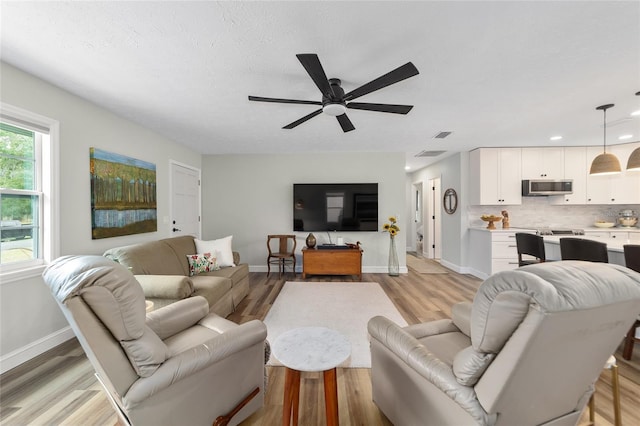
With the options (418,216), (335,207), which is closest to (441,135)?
(335,207)

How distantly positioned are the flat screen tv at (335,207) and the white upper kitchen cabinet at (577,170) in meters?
3.48

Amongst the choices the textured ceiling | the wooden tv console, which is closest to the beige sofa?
the wooden tv console

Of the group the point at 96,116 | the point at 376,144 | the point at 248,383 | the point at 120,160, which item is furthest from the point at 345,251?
the point at 96,116

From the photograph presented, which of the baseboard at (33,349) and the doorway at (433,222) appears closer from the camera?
the baseboard at (33,349)

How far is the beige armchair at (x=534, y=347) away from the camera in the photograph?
2.64 feet

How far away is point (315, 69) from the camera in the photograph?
162 cm

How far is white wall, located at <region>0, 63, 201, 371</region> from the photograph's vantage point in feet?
6.62

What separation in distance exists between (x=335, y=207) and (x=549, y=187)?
3854 millimetres

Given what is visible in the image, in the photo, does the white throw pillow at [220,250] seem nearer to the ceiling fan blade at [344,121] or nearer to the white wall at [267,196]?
the white wall at [267,196]

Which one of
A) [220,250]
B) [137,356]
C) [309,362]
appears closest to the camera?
[137,356]

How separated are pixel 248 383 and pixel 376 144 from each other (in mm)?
3980

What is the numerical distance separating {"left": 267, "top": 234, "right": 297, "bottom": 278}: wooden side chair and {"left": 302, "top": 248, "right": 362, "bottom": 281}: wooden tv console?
11.2 inches

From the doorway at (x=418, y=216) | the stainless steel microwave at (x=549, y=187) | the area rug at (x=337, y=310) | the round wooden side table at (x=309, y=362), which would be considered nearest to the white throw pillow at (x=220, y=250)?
the area rug at (x=337, y=310)

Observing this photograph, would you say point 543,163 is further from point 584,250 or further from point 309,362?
point 309,362
